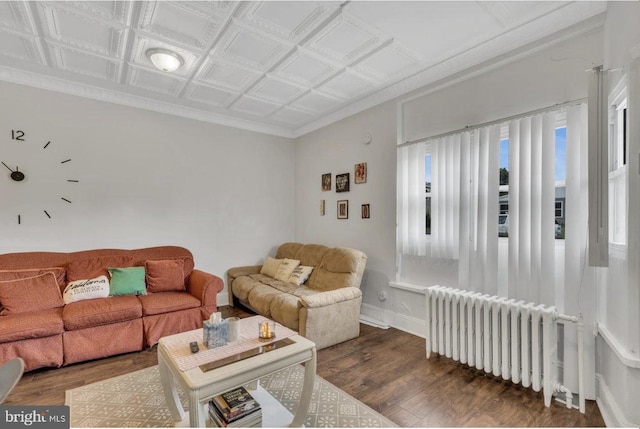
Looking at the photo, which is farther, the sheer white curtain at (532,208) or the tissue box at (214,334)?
the sheer white curtain at (532,208)

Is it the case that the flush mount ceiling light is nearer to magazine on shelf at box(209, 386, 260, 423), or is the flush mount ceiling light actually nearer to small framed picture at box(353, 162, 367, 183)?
small framed picture at box(353, 162, 367, 183)

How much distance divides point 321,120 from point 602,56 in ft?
10.5

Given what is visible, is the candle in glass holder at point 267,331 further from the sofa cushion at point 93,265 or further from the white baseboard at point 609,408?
the sofa cushion at point 93,265

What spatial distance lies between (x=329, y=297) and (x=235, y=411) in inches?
60.4

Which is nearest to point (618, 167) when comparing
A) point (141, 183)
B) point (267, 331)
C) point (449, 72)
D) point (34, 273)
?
point (449, 72)

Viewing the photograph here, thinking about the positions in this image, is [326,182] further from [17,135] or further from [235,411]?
[17,135]

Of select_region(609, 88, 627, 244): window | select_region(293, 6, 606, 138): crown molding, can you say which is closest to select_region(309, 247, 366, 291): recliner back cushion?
select_region(293, 6, 606, 138): crown molding

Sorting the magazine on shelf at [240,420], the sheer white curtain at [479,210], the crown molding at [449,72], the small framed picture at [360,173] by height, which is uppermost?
the crown molding at [449,72]

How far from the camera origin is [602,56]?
2178 millimetres

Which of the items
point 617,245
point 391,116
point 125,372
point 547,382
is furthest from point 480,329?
point 125,372

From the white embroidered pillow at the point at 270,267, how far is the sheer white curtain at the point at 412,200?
1.79 m

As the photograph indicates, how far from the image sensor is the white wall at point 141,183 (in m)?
3.25

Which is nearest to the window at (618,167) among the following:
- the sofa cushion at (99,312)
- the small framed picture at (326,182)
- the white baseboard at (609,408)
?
the white baseboard at (609,408)

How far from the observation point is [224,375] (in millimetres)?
1587
